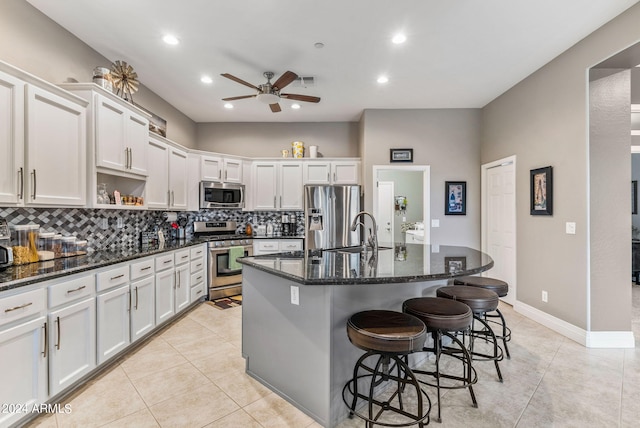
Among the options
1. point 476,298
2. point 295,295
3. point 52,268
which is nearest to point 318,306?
point 295,295

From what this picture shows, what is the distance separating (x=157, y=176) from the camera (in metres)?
3.72

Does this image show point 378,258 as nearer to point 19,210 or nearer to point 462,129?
point 19,210

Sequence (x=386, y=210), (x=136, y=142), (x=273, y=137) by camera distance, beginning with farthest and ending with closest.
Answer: (x=386, y=210), (x=273, y=137), (x=136, y=142)

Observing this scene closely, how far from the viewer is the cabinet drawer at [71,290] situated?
195 cm

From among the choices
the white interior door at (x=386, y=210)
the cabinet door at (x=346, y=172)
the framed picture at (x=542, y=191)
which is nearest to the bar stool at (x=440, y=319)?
the framed picture at (x=542, y=191)

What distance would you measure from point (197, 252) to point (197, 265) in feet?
0.58

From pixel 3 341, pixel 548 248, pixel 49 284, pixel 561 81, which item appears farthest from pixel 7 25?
pixel 548 248

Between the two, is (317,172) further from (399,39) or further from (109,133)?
(109,133)

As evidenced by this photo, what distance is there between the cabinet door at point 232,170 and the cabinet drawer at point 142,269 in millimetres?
2215

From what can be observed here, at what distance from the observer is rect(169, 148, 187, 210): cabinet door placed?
4.07 meters

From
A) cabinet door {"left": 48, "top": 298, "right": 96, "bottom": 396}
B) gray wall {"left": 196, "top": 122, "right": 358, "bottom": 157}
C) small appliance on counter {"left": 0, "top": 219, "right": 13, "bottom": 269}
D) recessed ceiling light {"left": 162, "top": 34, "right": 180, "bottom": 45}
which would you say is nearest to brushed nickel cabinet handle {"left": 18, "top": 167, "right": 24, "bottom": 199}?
small appliance on counter {"left": 0, "top": 219, "right": 13, "bottom": 269}

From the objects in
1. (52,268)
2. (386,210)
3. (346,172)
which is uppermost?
(346,172)

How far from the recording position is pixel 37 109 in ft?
7.02

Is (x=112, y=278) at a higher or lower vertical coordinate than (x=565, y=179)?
lower
